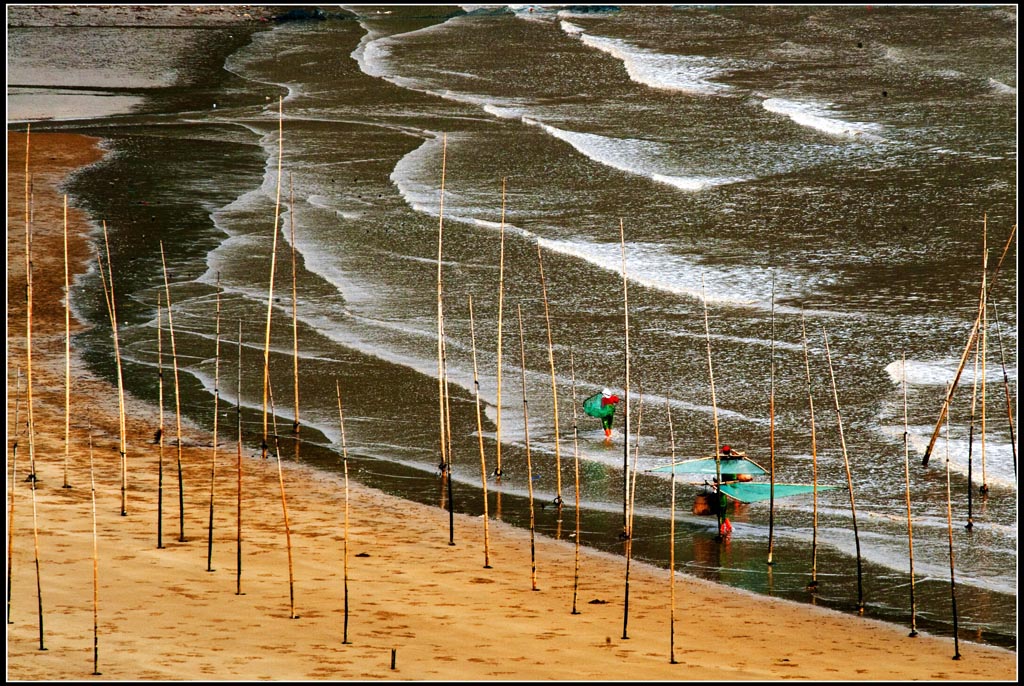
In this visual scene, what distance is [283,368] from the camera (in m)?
12.1

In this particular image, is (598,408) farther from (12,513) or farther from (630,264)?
(630,264)

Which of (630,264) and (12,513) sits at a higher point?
(12,513)

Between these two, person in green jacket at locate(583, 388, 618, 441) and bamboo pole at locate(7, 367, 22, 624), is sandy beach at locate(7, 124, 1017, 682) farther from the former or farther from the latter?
person in green jacket at locate(583, 388, 618, 441)

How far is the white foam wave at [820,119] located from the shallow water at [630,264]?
0.33ft

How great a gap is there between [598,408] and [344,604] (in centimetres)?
374

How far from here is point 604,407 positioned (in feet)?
33.1

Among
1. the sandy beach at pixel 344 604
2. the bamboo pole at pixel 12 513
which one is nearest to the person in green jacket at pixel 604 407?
the sandy beach at pixel 344 604

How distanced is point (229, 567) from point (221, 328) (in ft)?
20.2

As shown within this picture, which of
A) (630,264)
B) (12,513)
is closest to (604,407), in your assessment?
(12,513)

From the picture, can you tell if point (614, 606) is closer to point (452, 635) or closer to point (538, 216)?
point (452, 635)

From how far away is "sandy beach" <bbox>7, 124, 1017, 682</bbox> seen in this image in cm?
602

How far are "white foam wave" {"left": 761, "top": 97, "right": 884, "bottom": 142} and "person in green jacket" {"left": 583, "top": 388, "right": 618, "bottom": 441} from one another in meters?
13.4

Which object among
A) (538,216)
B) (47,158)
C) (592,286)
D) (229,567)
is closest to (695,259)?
(592,286)

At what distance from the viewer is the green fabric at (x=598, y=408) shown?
10109mm
